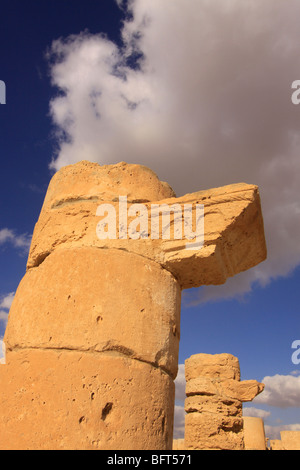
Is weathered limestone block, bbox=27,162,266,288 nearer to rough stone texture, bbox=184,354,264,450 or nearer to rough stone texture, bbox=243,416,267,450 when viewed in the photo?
rough stone texture, bbox=184,354,264,450

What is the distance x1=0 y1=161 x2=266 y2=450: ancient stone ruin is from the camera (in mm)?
2578

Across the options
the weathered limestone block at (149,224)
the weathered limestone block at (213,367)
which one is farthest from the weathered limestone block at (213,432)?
the weathered limestone block at (149,224)

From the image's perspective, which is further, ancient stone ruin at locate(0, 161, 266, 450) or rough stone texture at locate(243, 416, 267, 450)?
rough stone texture at locate(243, 416, 267, 450)

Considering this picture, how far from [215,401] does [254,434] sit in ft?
24.2

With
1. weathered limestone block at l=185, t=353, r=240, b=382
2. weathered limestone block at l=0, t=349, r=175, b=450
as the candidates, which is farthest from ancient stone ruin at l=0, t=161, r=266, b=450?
weathered limestone block at l=185, t=353, r=240, b=382

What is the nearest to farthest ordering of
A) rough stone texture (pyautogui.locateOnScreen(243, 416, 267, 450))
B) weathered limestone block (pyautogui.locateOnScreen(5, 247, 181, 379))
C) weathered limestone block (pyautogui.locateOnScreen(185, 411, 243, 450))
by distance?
1. weathered limestone block (pyautogui.locateOnScreen(5, 247, 181, 379))
2. weathered limestone block (pyautogui.locateOnScreen(185, 411, 243, 450))
3. rough stone texture (pyautogui.locateOnScreen(243, 416, 267, 450))

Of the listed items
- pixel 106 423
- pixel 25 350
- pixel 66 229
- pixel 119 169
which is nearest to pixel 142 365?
pixel 106 423

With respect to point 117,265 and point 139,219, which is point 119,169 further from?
point 117,265
